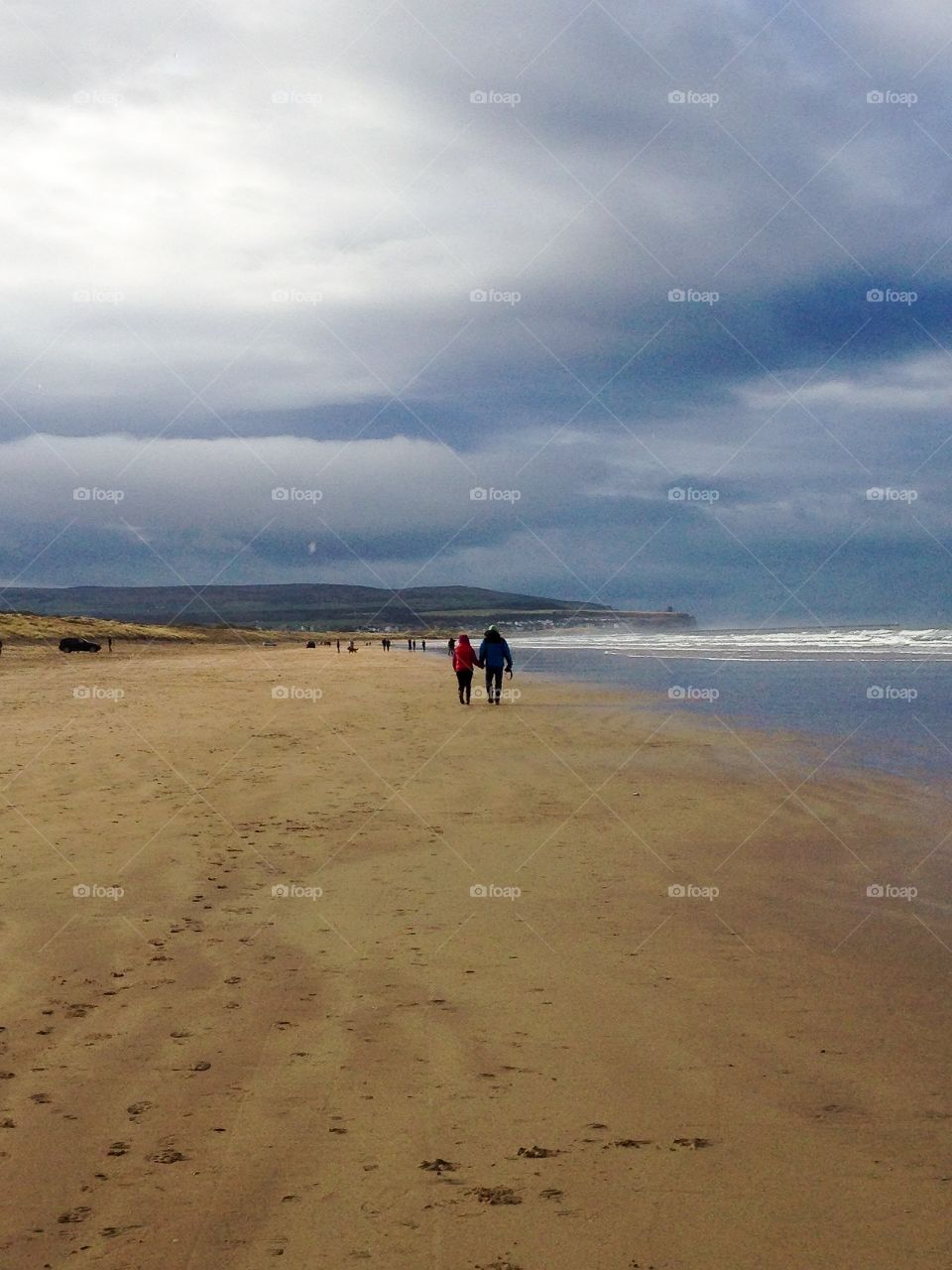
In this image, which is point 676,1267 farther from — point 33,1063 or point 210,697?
point 210,697

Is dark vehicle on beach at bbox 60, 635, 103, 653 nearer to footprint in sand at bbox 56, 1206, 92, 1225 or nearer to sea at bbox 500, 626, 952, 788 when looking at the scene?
sea at bbox 500, 626, 952, 788

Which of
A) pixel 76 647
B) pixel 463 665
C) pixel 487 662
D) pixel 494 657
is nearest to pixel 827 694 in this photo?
pixel 494 657

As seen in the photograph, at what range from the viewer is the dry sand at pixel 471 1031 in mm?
4051

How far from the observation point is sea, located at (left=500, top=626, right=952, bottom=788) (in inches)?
688

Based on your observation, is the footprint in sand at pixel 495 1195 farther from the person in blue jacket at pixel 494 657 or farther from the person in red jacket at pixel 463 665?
the person in red jacket at pixel 463 665

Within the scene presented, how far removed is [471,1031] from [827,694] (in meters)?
24.3

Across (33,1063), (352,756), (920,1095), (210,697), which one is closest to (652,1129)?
(920,1095)

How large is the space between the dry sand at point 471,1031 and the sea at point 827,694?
4.85 metres

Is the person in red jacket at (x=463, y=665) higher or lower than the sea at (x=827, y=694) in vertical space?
higher

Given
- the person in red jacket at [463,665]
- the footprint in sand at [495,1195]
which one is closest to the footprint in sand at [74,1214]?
the footprint in sand at [495,1195]

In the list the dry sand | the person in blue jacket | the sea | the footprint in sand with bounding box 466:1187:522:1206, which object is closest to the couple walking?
the person in blue jacket

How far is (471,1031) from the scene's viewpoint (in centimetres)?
586

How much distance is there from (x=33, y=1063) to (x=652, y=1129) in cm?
311

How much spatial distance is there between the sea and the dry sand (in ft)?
15.9
